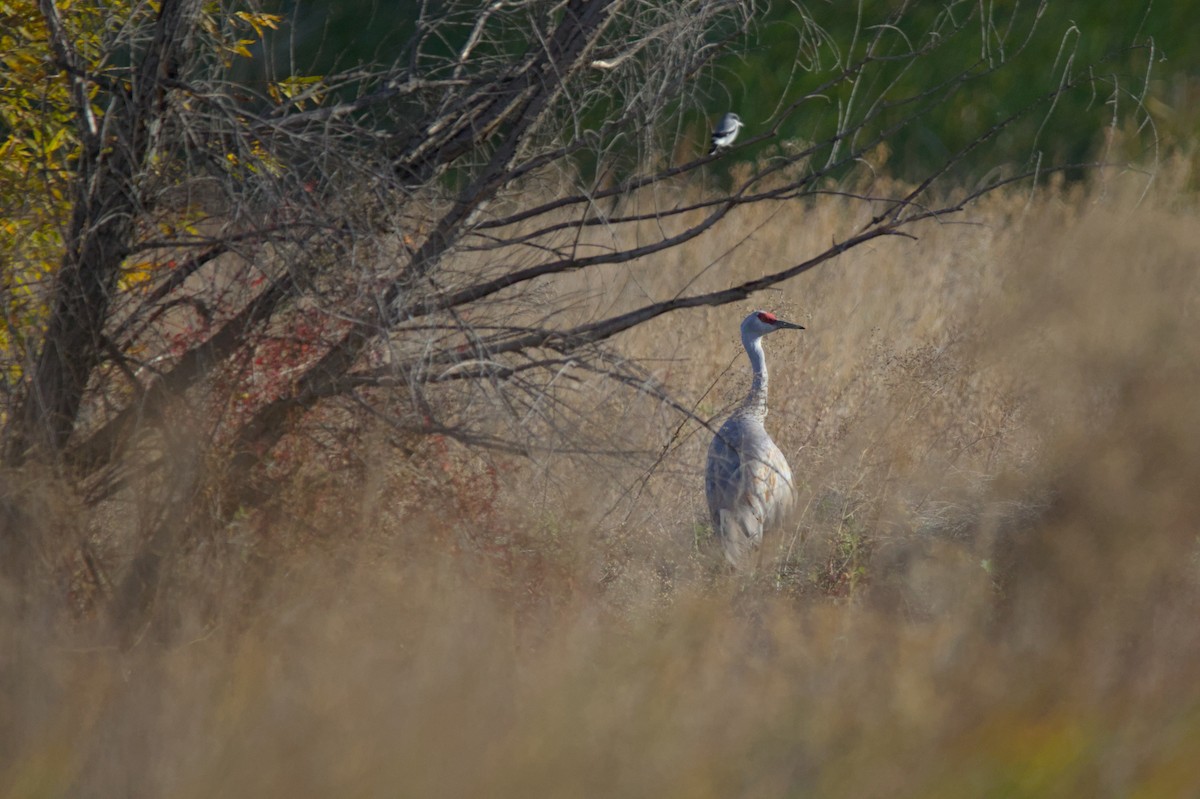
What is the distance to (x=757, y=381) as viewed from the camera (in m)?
5.48

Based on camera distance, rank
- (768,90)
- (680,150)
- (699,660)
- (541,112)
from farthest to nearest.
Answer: (768,90) < (680,150) < (541,112) < (699,660)

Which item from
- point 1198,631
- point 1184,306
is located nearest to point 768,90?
point 1184,306

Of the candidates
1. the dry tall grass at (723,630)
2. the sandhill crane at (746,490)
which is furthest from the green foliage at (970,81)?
the sandhill crane at (746,490)

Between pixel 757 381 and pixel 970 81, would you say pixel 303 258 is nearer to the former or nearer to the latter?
pixel 757 381

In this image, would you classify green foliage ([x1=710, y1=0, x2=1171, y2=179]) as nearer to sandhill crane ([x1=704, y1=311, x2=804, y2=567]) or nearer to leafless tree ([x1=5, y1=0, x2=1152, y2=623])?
sandhill crane ([x1=704, y1=311, x2=804, y2=567])

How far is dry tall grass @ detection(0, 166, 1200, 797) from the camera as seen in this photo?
9.00ft

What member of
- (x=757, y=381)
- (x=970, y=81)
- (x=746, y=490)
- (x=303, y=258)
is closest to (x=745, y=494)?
(x=746, y=490)

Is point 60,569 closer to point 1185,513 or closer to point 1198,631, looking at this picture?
point 1198,631

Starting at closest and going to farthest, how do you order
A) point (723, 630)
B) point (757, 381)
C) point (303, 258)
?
1. point (723, 630)
2. point (303, 258)
3. point (757, 381)

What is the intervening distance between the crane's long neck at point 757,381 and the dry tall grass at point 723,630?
0.33m

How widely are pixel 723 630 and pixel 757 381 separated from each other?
2383mm

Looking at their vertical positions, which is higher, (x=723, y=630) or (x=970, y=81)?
(x=970, y=81)

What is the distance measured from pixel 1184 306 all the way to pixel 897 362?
1.39 metres

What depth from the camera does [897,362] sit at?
6281 millimetres
